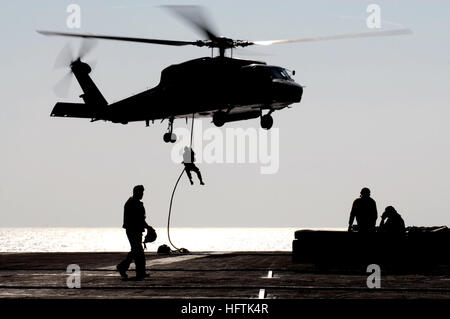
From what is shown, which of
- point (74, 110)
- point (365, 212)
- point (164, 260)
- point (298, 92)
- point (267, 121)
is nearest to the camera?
point (365, 212)

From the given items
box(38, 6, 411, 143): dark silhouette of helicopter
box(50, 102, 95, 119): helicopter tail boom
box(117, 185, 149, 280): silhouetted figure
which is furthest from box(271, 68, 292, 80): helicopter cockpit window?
box(117, 185, 149, 280): silhouetted figure

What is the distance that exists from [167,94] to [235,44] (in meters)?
3.84

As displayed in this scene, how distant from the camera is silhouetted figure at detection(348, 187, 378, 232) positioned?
A: 1043 inches

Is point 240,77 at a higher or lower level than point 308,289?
higher

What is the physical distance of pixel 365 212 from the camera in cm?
2680

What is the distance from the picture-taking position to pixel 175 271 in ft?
81.4

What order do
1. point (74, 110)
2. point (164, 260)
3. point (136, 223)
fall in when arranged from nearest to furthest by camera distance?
point (136, 223) < point (164, 260) < point (74, 110)

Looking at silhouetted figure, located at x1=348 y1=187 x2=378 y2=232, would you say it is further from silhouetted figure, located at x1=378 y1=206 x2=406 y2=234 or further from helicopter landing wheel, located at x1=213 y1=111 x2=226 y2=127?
helicopter landing wheel, located at x1=213 y1=111 x2=226 y2=127

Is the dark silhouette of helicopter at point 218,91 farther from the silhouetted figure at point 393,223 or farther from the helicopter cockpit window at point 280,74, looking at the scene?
the silhouetted figure at point 393,223

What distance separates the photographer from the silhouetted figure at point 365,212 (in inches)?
1043

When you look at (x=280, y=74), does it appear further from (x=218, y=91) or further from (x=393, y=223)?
(x=393, y=223)

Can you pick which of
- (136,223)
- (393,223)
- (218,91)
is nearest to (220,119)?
(218,91)
